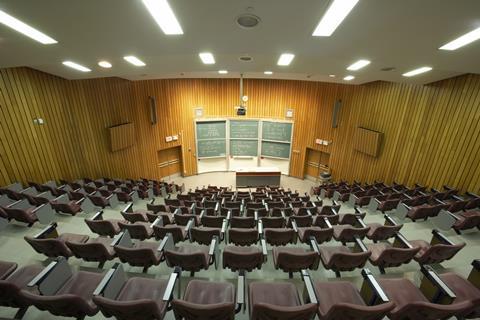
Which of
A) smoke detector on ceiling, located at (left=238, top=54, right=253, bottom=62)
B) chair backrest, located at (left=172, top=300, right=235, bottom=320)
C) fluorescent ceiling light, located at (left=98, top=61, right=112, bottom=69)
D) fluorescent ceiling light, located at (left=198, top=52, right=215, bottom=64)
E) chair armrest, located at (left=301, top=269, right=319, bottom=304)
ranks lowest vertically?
chair armrest, located at (left=301, top=269, right=319, bottom=304)

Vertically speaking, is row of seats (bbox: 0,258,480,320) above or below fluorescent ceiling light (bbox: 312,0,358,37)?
below

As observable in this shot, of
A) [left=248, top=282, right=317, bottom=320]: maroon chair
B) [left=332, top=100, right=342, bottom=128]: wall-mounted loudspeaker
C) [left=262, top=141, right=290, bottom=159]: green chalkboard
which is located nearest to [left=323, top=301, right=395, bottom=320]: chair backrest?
[left=248, top=282, right=317, bottom=320]: maroon chair

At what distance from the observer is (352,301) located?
111 inches

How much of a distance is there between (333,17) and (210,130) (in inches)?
432

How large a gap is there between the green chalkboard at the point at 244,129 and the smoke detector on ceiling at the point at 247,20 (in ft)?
33.5

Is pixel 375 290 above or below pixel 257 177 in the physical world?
above

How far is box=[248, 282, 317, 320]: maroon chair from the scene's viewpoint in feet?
7.31

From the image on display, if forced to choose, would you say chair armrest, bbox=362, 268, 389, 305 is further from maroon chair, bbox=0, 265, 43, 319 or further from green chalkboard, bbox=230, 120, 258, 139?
green chalkboard, bbox=230, 120, 258, 139

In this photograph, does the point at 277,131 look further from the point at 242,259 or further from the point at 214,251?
the point at 242,259

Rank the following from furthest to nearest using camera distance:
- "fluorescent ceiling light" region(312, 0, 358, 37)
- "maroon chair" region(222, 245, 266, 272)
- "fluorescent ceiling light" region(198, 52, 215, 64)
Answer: "fluorescent ceiling light" region(198, 52, 215, 64) → "maroon chair" region(222, 245, 266, 272) → "fluorescent ceiling light" region(312, 0, 358, 37)

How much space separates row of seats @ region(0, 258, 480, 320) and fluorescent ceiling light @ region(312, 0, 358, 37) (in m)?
3.30

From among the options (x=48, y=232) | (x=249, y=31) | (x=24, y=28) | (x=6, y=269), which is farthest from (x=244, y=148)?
(x=6, y=269)

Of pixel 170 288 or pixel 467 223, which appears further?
pixel 467 223

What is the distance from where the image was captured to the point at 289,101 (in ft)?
42.6
